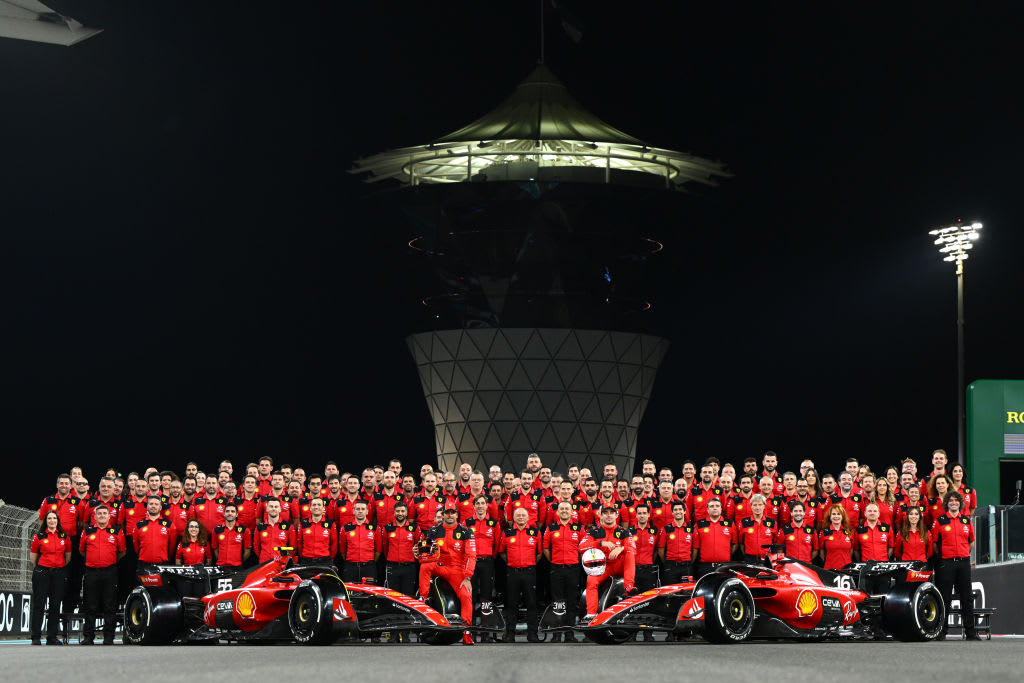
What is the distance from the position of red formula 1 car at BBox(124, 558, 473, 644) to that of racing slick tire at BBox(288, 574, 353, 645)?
1cm

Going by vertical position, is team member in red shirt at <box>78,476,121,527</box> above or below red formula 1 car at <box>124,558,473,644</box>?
above

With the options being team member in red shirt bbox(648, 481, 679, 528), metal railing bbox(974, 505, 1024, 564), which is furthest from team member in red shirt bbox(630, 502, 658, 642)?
metal railing bbox(974, 505, 1024, 564)

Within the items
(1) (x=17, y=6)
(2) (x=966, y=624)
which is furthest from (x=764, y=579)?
(1) (x=17, y=6)

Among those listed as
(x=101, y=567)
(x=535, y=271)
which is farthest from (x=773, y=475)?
(x=535, y=271)

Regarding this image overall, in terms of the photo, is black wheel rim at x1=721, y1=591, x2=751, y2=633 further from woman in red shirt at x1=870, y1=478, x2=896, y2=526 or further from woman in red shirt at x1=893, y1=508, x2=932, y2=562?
woman in red shirt at x1=870, y1=478, x2=896, y2=526

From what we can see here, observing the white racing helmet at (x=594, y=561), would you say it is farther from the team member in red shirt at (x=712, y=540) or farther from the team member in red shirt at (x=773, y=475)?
the team member in red shirt at (x=773, y=475)

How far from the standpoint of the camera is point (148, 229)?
47781mm

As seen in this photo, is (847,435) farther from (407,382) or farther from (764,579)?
(764,579)

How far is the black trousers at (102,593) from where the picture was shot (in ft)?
62.8

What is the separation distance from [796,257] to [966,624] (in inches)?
1273

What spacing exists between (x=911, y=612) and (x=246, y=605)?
7.43 meters

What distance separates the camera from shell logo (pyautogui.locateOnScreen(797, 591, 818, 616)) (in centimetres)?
1611

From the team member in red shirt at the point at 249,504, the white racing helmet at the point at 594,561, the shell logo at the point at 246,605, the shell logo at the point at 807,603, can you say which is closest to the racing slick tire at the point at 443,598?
the white racing helmet at the point at 594,561

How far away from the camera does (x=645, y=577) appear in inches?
794
